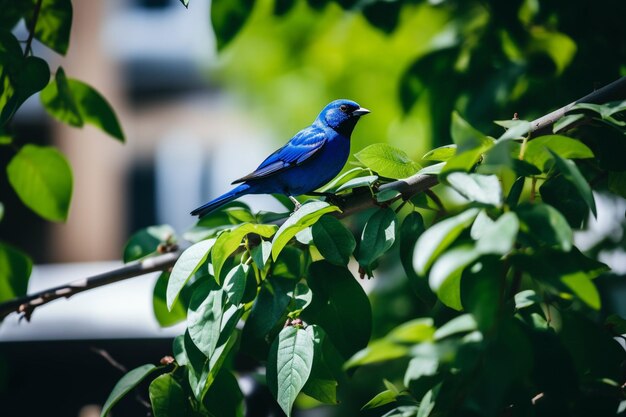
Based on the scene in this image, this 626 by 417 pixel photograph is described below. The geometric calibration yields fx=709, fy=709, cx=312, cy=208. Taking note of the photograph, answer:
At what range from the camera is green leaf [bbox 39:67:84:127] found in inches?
66.9

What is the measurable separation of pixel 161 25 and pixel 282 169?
27.5ft

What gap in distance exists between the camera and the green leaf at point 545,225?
939mm

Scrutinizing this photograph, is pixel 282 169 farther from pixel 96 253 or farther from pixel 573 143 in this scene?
pixel 96 253

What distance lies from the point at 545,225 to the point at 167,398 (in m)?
0.81

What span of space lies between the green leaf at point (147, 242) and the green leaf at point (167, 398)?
1.78 ft

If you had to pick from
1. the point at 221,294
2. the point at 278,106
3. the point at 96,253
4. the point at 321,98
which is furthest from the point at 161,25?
the point at 221,294

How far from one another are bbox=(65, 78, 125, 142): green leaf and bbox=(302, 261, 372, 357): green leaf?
768 mm

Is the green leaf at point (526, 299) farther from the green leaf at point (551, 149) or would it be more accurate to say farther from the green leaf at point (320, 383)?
the green leaf at point (320, 383)

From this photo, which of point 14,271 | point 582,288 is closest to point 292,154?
point 14,271

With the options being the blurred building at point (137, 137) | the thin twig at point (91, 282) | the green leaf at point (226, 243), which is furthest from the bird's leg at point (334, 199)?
the blurred building at point (137, 137)

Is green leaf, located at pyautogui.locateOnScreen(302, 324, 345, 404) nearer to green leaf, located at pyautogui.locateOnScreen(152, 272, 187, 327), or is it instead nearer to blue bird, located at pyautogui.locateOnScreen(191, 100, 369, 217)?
green leaf, located at pyautogui.locateOnScreen(152, 272, 187, 327)

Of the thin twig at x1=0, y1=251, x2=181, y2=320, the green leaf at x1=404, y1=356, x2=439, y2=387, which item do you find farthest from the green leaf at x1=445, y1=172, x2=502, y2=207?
the thin twig at x1=0, y1=251, x2=181, y2=320

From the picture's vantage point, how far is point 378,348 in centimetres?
93

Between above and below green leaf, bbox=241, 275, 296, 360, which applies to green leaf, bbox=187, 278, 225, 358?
above
